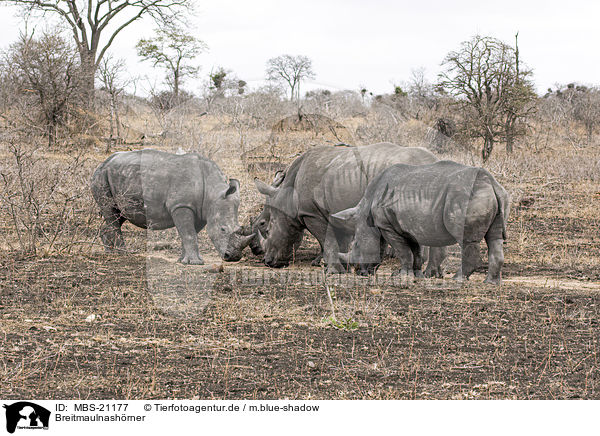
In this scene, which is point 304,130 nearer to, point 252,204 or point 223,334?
point 252,204

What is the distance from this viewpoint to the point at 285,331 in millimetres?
6523

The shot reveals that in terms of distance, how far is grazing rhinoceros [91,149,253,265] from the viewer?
9.55 metres

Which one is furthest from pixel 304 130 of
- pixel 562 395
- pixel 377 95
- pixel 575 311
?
→ pixel 377 95

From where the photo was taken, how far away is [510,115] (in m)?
20.8

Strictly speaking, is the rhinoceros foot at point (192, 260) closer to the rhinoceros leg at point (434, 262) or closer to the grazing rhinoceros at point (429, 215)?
the grazing rhinoceros at point (429, 215)

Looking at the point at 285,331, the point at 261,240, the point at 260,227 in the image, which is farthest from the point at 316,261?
the point at 285,331

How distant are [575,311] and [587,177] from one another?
11558mm

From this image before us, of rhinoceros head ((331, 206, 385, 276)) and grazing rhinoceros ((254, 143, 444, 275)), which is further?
grazing rhinoceros ((254, 143, 444, 275))

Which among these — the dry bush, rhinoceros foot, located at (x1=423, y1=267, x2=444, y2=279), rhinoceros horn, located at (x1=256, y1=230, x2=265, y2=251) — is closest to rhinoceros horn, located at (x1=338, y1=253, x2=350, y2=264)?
rhinoceros foot, located at (x1=423, y1=267, x2=444, y2=279)

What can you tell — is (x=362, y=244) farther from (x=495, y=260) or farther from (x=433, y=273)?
(x=495, y=260)

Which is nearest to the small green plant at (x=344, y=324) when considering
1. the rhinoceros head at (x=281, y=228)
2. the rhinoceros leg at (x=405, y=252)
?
the rhinoceros leg at (x=405, y=252)

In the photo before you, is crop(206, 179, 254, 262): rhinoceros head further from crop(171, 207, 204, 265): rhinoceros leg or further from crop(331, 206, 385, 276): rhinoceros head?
crop(331, 206, 385, 276): rhinoceros head

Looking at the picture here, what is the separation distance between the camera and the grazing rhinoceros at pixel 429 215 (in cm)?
800

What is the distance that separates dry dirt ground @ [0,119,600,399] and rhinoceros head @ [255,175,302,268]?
0.25m
